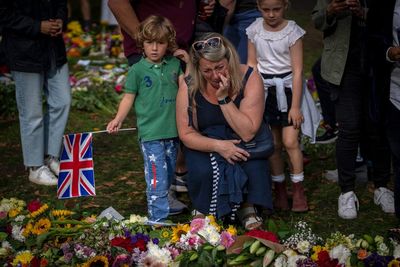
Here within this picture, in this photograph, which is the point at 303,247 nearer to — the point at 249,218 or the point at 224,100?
the point at 249,218

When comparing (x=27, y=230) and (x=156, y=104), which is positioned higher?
(x=156, y=104)

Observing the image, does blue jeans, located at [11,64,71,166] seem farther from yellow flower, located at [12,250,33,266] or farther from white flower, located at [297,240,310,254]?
white flower, located at [297,240,310,254]

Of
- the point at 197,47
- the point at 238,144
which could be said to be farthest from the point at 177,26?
the point at 238,144

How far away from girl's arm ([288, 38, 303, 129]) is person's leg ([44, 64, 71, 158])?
6.18 ft

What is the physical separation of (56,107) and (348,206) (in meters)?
2.39

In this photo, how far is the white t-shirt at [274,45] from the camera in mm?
5133

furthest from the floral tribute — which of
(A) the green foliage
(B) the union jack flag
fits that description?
(A) the green foliage

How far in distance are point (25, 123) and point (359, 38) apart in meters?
2.64

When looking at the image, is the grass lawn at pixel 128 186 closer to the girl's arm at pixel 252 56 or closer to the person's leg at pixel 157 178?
the person's leg at pixel 157 178

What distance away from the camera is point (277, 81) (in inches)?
205

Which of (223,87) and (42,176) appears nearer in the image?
(223,87)

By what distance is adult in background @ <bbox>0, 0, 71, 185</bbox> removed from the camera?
567 cm

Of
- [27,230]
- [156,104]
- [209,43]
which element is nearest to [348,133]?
[209,43]

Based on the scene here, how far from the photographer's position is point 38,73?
Result: 228 inches
